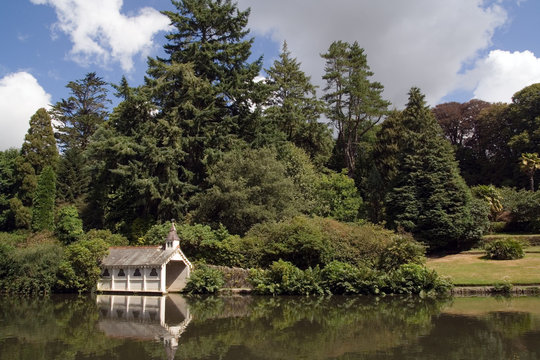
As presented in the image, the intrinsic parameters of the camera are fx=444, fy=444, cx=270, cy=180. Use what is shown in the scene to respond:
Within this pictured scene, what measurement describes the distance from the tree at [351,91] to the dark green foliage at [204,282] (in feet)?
87.0

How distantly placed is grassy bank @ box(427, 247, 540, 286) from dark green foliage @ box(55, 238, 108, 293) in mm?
21028

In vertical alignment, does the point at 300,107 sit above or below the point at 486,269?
above

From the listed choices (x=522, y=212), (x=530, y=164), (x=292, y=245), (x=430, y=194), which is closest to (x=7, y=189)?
(x=292, y=245)

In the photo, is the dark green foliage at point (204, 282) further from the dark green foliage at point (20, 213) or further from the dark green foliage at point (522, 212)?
the dark green foliage at point (522, 212)

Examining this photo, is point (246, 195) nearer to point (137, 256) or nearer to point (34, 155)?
point (137, 256)

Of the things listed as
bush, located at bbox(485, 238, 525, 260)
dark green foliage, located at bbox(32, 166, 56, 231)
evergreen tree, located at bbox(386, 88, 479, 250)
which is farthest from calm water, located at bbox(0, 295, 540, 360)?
dark green foliage, located at bbox(32, 166, 56, 231)

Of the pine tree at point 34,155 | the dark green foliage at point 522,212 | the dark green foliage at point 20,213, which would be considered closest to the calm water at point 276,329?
the dark green foliage at point 522,212

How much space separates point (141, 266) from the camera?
2633 cm

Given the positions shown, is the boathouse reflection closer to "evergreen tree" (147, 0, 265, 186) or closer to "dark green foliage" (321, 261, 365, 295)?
"dark green foliage" (321, 261, 365, 295)

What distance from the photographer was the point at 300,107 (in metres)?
47.2

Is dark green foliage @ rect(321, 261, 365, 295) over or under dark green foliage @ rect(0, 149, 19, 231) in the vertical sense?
under

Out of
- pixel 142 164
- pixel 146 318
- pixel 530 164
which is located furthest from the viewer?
pixel 530 164

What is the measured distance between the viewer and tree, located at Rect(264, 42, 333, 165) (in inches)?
1850

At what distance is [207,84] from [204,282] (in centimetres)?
1729
